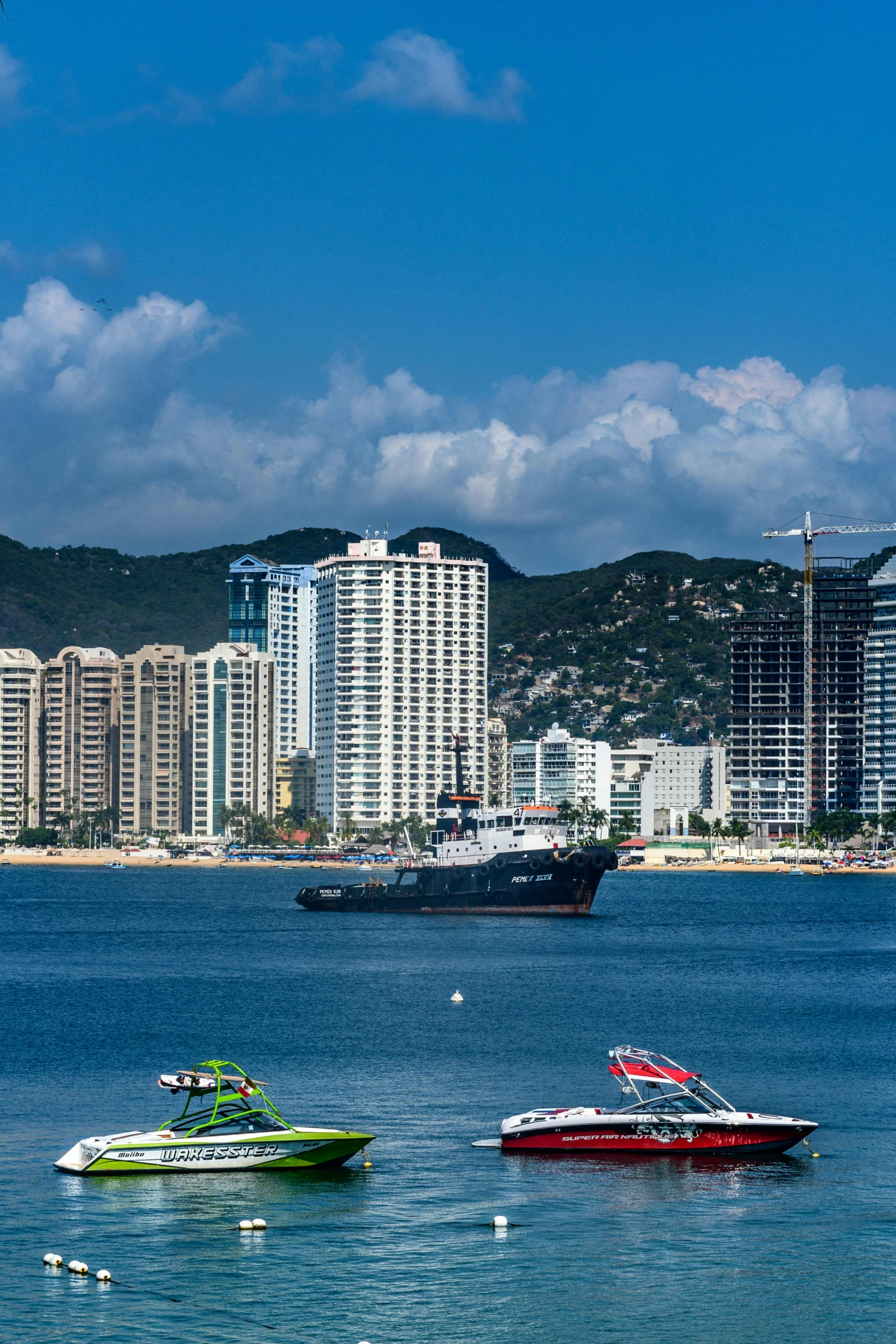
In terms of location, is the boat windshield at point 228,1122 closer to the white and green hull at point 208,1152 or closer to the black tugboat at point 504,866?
the white and green hull at point 208,1152

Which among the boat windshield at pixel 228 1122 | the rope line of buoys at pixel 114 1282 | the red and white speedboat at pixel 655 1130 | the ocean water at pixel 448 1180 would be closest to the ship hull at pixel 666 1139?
the red and white speedboat at pixel 655 1130

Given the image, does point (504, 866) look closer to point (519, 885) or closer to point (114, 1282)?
point (519, 885)

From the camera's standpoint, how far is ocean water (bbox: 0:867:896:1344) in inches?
1476

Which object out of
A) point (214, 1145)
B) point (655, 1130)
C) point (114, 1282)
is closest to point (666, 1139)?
point (655, 1130)

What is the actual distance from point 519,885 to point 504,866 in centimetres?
218

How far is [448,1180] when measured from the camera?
46.6m

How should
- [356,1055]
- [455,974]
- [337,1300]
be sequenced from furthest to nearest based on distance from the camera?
[455,974]
[356,1055]
[337,1300]

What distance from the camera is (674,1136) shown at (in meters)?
50.4

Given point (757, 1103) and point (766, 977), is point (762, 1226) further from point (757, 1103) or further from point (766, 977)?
point (766, 977)

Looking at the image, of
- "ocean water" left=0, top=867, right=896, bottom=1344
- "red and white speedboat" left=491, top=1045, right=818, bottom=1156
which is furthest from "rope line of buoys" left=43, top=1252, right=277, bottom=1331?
"red and white speedboat" left=491, top=1045, right=818, bottom=1156

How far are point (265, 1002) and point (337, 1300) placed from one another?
51597 millimetres

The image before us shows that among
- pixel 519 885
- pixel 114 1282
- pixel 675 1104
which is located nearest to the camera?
pixel 114 1282

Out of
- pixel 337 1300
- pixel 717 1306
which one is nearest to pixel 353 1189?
pixel 337 1300

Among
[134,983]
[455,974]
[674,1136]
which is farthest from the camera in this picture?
[455,974]
